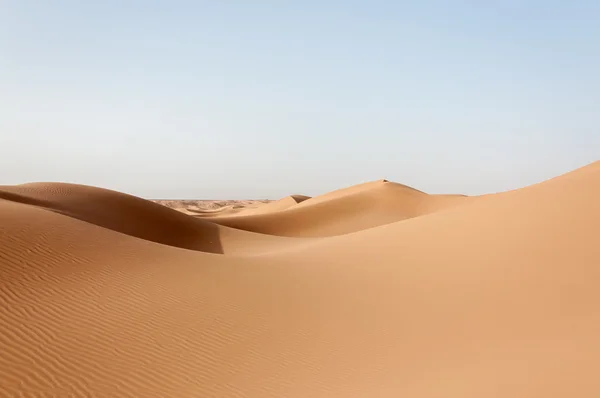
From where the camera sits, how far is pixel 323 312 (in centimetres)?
778

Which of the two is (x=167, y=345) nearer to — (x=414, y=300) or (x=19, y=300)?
(x=19, y=300)

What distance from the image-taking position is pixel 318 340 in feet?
21.9

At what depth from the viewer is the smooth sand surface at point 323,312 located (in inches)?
202

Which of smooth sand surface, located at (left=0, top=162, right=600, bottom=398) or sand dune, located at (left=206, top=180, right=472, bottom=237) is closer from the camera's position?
smooth sand surface, located at (left=0, top=162, right=600, bottom=398)

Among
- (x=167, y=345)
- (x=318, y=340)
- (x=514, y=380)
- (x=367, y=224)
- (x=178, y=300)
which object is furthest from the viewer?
(x=367, y=224)

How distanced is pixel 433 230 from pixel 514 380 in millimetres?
8260

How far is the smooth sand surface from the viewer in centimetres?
513

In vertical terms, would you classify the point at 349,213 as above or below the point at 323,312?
above

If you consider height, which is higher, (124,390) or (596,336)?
(596,336)

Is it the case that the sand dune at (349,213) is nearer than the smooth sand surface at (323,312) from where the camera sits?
No

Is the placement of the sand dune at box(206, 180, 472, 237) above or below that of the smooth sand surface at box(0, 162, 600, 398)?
above

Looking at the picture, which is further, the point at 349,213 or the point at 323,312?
the point at 349,213

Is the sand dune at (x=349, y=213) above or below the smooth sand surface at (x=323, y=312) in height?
above

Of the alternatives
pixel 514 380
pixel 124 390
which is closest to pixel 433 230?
pixel 514 380
